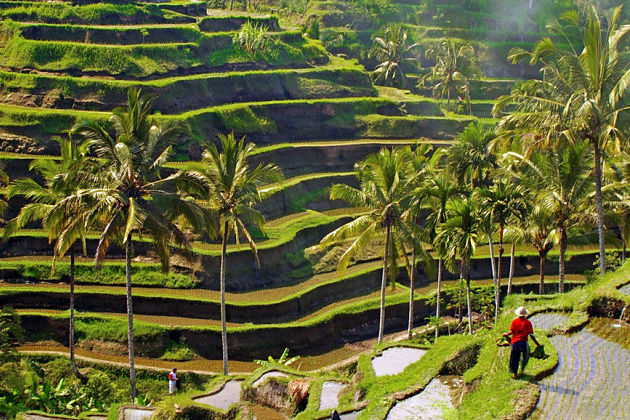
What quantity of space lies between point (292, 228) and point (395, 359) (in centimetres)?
2246

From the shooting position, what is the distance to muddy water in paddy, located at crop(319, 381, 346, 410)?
79.2 feet

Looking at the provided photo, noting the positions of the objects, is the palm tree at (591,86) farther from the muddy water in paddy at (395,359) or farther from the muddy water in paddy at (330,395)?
the muddy water in paddy at (330,395)

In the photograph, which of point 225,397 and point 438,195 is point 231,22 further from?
point 225,397

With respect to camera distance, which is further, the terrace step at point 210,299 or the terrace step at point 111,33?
the terrace step at point 111,33

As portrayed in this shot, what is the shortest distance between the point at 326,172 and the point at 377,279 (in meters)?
13.6

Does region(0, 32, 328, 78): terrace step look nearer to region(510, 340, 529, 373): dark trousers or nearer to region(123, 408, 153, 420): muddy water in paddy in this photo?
region(123, 408, 153, 420): muddy water in paddy

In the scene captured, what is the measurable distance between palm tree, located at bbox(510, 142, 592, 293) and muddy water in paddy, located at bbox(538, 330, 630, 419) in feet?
34.2

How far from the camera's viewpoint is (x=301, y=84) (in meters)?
65.0

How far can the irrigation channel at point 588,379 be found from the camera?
16875 millimetres

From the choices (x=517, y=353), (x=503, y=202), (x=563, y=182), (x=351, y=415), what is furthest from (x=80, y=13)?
(x=517, y=353)

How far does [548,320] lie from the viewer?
73.6 ft

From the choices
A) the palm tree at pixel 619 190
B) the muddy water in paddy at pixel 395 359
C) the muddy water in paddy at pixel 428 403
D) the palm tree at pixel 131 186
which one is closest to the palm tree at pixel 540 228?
the palm tree at pixel 619 190

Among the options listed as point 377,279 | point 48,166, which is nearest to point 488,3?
point 377,279

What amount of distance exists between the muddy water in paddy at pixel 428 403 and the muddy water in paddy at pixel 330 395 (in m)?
3.39
